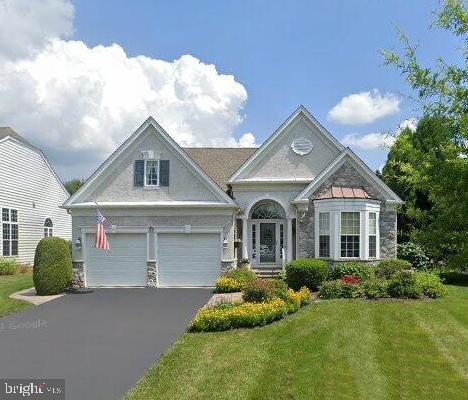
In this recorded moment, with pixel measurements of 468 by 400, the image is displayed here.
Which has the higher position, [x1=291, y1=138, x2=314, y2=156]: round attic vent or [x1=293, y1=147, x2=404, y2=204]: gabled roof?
[x1=291, y1=138, x2=314, y2=156]: round attic vent

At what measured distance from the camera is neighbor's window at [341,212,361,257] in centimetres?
1939

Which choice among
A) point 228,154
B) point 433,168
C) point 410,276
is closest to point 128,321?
point 410,276

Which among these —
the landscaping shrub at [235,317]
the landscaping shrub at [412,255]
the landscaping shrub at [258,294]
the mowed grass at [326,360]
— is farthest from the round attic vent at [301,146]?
the landscaping shrub at [235,317]

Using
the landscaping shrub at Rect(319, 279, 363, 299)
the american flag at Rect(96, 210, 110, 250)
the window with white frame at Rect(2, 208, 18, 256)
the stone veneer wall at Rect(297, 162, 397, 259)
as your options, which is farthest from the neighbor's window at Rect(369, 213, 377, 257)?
the window with white frame at Rect(2, 208, 18, 256)

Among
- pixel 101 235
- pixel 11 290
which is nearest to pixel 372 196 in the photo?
pixel 101 235

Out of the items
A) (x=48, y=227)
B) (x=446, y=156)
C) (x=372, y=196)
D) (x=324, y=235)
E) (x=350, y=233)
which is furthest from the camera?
(x=48, y=227)

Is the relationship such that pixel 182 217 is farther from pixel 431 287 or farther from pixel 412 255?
pixel 412 255

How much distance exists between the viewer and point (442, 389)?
292 inches

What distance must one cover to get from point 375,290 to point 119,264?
10.8 meters

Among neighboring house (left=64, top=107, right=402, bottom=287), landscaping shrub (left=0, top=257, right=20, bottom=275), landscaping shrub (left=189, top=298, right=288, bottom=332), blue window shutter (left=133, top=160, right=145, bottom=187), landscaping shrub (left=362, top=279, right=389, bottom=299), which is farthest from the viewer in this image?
landscaping shrub (left=0, top=257, right=20, bottom=275)

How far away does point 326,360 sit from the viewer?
Answer: 878 cm

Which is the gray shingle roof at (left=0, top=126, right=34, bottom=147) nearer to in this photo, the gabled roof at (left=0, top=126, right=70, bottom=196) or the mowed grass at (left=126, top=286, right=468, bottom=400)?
the gabled roof at (left=0, top=126, right=70, bottom=196)

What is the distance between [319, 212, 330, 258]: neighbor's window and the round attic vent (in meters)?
3.53

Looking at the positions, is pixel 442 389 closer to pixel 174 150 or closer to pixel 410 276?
pixel 410 276
